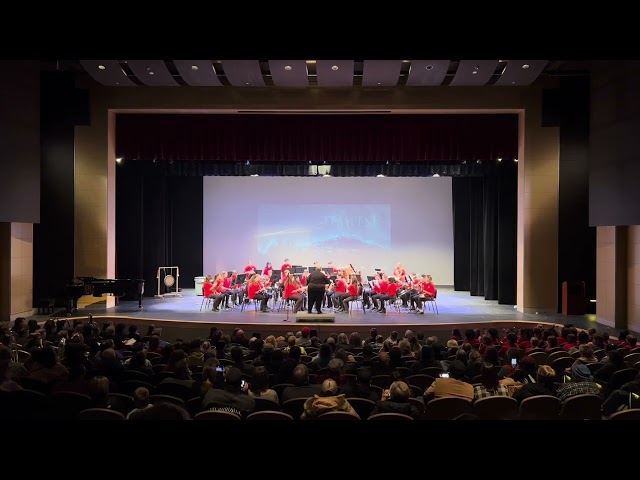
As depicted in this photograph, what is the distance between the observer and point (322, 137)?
15.7 meters

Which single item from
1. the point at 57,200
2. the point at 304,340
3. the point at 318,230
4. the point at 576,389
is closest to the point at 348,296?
the point at 318,230

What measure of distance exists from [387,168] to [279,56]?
13673mm

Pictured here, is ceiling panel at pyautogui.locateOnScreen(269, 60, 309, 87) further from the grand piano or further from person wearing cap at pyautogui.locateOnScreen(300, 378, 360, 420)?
person wearing cap at pyautogui.locateOnScreen(300, 378, 360, 420)

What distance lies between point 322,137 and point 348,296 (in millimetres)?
4314

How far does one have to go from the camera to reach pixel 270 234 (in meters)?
20.3

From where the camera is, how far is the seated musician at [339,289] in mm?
15055

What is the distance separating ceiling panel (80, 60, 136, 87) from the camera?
13.5m

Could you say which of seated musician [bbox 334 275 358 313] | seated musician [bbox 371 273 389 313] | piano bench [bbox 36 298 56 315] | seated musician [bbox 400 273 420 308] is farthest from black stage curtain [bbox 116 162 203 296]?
seated musician [bbox 400 273 420 308]

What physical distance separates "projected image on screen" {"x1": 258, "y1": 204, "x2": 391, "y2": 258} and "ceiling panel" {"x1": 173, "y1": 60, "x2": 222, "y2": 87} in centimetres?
632

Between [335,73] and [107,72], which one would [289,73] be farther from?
[107,72]

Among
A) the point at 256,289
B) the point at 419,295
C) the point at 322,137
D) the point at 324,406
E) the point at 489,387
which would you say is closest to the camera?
the point at 324,406

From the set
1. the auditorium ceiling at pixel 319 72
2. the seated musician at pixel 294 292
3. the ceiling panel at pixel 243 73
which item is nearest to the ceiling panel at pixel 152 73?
the auditorium ceiling at pixel 319 72

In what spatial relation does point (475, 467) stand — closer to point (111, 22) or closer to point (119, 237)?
point (111, 22)

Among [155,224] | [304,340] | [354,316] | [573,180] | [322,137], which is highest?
[322,137]
